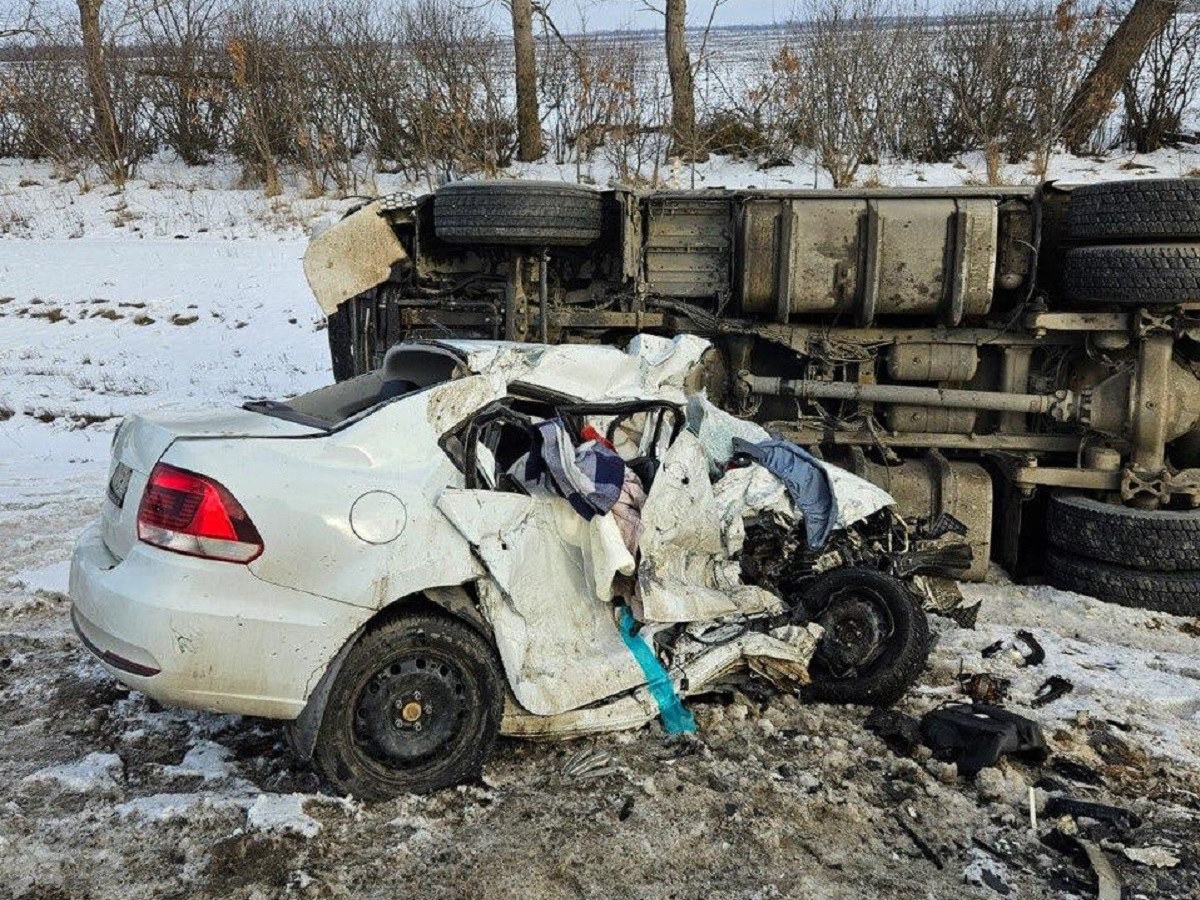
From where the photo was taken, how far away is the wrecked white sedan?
3.18m

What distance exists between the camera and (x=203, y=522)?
316 centimetres

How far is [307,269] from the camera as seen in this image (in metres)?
6.74

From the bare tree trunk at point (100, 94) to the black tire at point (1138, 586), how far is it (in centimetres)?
1772

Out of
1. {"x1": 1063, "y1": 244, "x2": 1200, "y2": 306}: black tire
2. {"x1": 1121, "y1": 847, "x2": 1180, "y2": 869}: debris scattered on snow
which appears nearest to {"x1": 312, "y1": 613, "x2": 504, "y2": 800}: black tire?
{"x1": 1121, "y1": 847, "x2": 1180, "y2": 869}: debris scattered on snow

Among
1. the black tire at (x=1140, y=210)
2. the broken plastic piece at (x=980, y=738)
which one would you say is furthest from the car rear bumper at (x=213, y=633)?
the black tire at (x=1140, y=210)

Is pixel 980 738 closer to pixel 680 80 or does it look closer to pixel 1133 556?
pixel 1133 556

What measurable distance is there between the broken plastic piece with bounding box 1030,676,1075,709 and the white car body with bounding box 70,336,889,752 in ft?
6.31

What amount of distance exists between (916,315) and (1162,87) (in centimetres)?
1188

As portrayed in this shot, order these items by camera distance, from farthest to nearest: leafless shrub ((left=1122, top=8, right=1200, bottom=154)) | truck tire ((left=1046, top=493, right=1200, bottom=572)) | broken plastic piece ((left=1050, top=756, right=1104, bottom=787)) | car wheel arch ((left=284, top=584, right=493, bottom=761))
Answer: leafless shrub ((left=1122, top=8, right=1200, bottom=154))
truck tire ((left=1046, top=493, right=1200, bottom=572))
broken plastic piece ((left=1050, top=756, right=1104, bottom=787))
car wheel arch ((left=284, top=584, right=493, bottom=761))

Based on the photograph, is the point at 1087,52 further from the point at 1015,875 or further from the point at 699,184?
the point at 1015,875

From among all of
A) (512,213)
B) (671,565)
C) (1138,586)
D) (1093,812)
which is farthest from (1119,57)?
(1093,812)

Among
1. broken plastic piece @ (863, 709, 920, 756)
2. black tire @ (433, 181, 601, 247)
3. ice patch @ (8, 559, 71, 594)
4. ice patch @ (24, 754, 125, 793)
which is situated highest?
black tire @ (433, 181, 601, 247)

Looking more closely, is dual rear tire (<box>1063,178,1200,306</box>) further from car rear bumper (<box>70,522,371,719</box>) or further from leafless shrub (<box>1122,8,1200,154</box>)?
leafless shrub (<box>1122,8,1200,154</box>)

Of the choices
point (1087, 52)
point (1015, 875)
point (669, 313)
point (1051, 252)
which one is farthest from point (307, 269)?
point (1087, 52)
